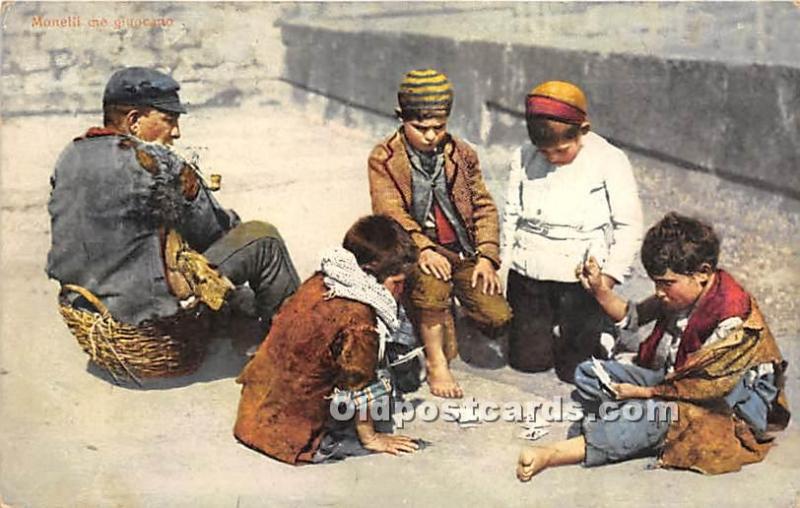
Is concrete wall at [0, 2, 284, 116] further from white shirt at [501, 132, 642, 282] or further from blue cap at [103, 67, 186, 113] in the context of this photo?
white shirt at [501, 132, 642, 282]

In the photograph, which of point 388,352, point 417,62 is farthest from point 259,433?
point 417,62

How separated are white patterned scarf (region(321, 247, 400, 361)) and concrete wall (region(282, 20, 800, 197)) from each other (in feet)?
2.03

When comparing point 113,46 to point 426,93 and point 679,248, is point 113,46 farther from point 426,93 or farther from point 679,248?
point 679,248

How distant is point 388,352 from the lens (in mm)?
4359

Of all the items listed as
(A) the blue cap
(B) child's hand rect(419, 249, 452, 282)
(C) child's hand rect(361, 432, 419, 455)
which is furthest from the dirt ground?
(B) child's hand rect(419, 249, 452, 282)

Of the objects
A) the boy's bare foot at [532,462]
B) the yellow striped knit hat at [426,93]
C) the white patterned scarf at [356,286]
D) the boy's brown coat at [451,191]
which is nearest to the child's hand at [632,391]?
the boy's bare foot at [532,462]

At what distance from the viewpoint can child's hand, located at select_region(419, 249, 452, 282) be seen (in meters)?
4.43

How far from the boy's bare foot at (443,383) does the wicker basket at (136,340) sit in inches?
27.9

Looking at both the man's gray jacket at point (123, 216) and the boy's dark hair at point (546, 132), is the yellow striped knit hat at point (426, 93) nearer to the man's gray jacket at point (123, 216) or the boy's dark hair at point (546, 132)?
the boy's dark hair at point (546, 132)

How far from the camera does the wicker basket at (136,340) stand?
14.4ft

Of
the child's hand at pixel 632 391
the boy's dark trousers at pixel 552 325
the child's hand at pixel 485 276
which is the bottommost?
the child's hand at pixel 632 391

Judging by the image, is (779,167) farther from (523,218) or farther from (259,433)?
(259,433)

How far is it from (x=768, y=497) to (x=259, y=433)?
4.91ft

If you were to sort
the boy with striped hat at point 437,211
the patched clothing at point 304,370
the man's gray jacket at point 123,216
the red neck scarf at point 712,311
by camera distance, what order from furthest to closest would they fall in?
the boy with striped hat at point 437,211
the man's gray jacket at point 123,216
the red neck scarf at point 712,311
the patched clothing at point 304,370
